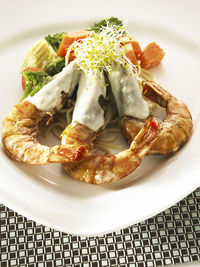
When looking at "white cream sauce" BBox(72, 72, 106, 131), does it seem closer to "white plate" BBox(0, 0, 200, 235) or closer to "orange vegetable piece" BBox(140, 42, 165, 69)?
"white plate" BBox(0, 0, 200, 235)

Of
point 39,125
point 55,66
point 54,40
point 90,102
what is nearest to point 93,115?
point 90,102

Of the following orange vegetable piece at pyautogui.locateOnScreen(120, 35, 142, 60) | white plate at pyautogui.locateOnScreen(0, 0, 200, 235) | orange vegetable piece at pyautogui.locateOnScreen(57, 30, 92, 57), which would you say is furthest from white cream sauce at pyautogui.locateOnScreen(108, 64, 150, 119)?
orange vegetable piece at pyautogui.locateOnScreen(57, 30, 92, 57)

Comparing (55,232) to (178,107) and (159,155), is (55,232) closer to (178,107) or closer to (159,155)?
(159,155)

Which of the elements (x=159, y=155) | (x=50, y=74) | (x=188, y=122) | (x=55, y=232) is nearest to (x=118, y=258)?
(x=55, y=232)

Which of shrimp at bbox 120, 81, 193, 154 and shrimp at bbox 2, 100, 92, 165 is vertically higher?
shrimp at bbox 2, 100, 92, 165

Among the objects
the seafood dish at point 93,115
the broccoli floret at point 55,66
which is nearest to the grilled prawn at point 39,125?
the seafood dish at point 93,115

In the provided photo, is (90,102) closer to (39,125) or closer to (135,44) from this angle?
(39,125)

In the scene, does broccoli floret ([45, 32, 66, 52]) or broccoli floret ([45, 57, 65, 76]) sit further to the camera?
broccoli floret ([45, 32, 66, 52])
